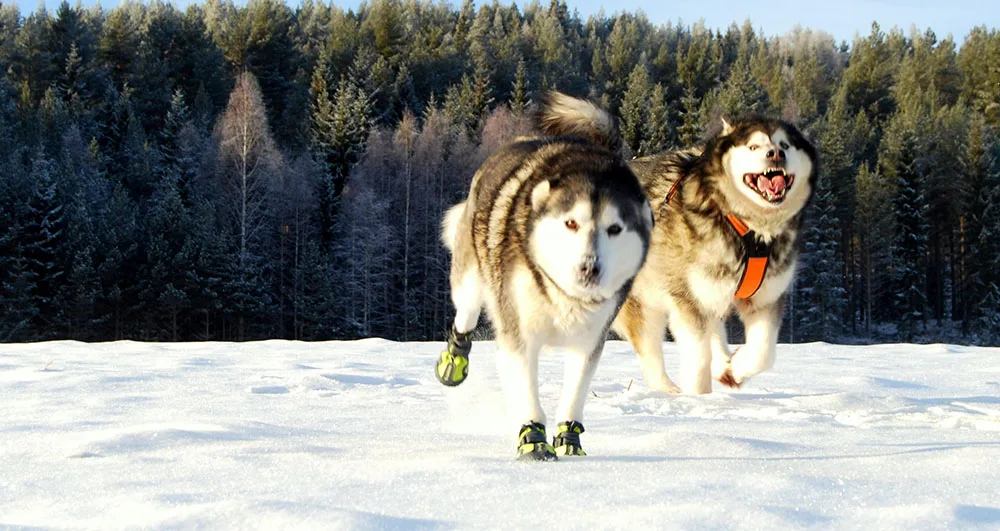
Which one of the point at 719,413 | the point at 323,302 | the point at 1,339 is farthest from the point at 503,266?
the point at 323,302

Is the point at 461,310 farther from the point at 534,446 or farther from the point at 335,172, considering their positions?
the point at 335,172

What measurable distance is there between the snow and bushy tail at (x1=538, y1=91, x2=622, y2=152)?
147cm

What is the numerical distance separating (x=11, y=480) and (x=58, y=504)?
0.51 m

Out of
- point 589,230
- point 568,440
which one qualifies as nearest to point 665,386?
point 568,440

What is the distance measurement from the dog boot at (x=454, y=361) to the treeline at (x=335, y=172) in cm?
1785

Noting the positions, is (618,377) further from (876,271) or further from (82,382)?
(876,271)

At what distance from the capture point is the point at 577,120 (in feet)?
18.2

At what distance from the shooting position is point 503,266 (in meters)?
4.14

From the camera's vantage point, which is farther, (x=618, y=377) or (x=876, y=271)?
(x=876, y=271)

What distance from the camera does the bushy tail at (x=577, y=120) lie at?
17.8 ft

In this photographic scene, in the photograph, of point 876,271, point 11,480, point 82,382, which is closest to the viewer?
point 11,480

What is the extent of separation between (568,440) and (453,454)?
484mm

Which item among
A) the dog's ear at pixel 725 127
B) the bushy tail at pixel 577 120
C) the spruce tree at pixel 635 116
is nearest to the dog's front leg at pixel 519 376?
the bushy tail at pixel 577 120

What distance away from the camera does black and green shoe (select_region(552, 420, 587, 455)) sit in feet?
12.0
